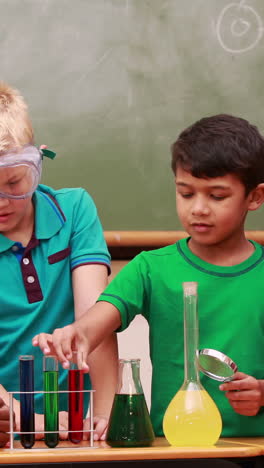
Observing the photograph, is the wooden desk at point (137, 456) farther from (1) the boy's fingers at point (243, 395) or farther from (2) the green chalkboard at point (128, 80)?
(2) the green chalkboard at point (128, 80)

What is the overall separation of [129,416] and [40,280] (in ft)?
1.80

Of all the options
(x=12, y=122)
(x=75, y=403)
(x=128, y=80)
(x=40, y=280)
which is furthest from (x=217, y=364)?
(x=128, y=80)

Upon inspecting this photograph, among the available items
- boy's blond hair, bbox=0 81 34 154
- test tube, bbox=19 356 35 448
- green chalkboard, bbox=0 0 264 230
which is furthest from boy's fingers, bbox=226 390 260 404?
green chalkboard, bbox=0 0 264 230

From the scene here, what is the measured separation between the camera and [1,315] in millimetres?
1666

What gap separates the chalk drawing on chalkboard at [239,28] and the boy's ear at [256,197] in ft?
2.72

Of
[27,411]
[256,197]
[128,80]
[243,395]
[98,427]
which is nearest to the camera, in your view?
[27,411]

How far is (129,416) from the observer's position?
3.92ft

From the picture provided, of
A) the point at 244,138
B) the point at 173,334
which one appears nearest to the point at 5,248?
the point at 173,334

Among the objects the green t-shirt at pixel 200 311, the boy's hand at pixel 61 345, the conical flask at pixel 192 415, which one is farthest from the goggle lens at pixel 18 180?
the conical flask at pixel 192 415

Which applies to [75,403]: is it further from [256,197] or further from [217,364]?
[256,197]

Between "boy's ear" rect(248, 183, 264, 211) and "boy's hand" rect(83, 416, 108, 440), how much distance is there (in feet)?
1.59

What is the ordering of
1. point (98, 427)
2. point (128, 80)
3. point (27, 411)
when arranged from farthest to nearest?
point (128, 80) < point (98, 427) < point (27, 411)

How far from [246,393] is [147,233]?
39.2 inches

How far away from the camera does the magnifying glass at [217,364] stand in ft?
4.02
